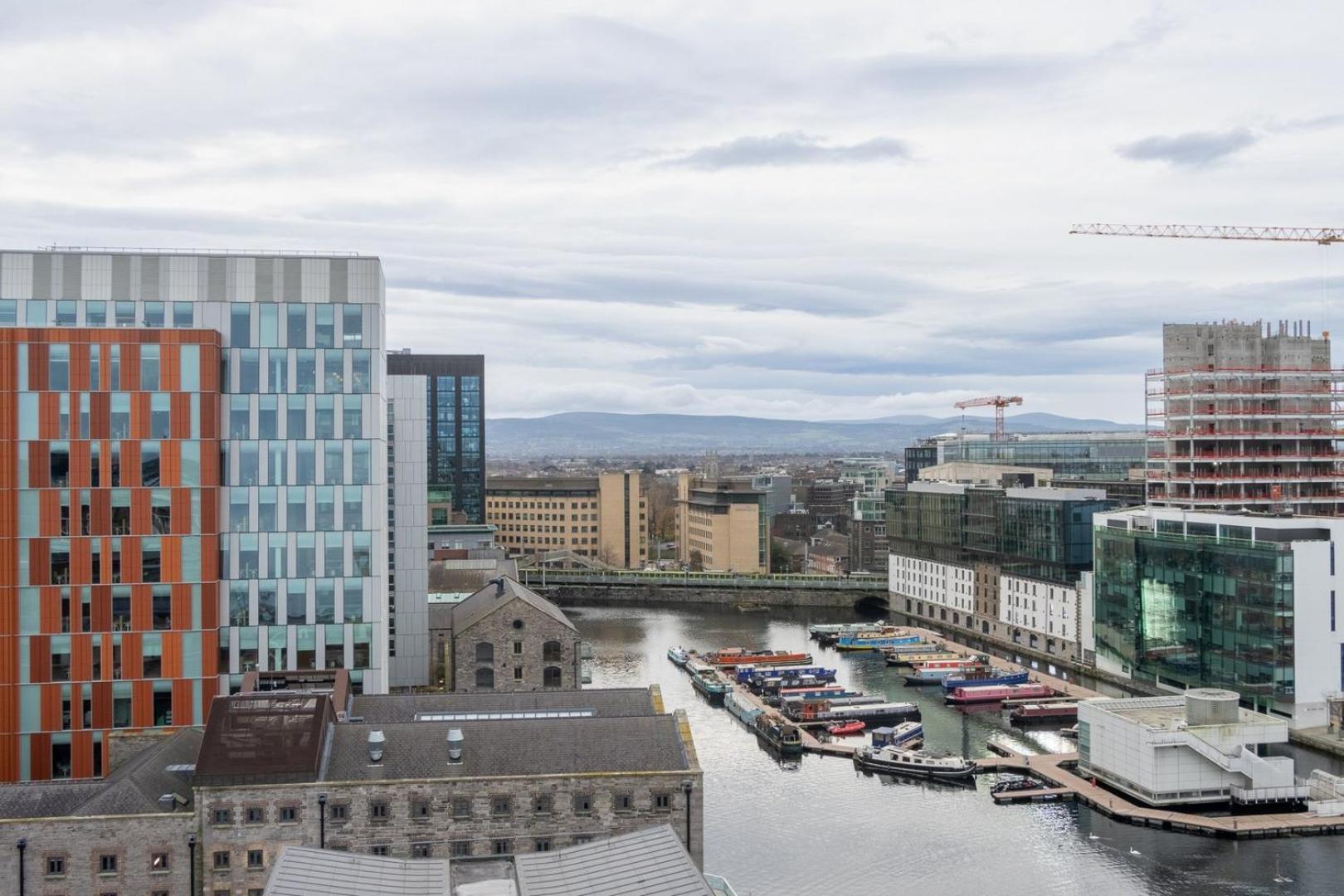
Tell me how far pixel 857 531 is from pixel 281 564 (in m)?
103

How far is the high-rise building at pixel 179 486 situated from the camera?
1769 inches

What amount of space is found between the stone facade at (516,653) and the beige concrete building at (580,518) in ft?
284

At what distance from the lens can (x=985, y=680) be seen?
78.2 meters

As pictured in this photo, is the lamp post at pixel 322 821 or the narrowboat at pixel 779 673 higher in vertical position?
the lamp post at pixel 322 821

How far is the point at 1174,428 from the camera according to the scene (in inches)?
3568

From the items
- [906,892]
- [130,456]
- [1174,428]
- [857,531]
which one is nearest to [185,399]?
[130,456]

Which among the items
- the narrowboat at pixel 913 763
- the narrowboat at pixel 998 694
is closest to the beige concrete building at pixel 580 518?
the narrowboat at pixel 998 694

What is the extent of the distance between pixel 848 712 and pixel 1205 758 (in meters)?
21.8

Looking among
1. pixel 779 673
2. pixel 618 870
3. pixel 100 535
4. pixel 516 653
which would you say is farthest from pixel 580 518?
pixel 618 870

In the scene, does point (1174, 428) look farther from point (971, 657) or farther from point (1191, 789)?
point (1191, 789)

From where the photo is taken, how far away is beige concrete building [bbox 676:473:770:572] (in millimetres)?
135875

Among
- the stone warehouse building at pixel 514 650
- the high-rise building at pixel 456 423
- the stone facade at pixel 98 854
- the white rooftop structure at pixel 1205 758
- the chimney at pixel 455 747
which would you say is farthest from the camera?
the high-rise building at pixel 456 423

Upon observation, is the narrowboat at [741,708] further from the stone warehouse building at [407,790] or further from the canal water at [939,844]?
the stone warehouse building at [407,790]

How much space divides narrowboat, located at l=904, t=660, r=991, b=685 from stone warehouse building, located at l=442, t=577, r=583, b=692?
30.7 meters
